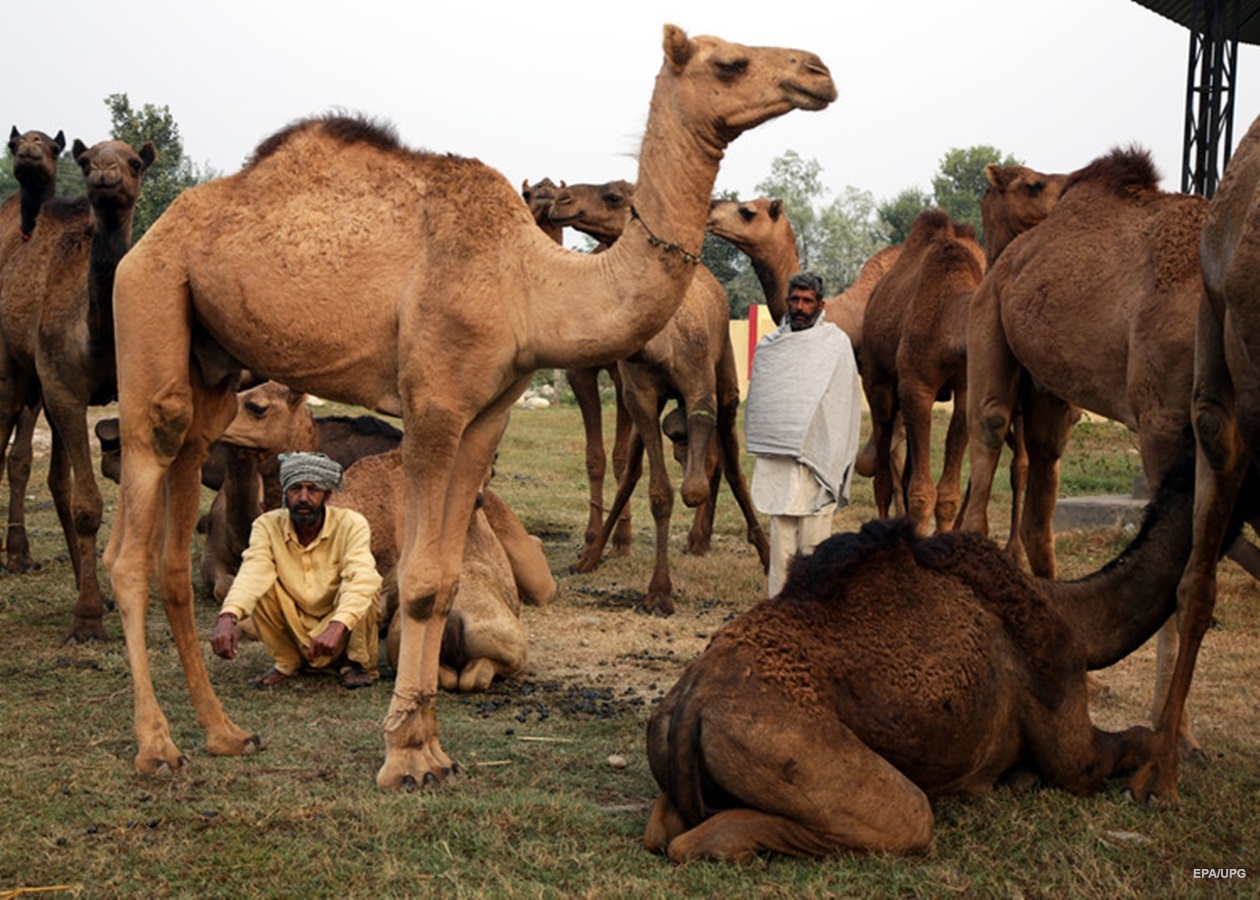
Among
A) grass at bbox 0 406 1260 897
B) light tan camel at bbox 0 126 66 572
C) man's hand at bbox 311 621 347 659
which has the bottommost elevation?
grass at bbox 0 406 1260 897

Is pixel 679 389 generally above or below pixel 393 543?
above

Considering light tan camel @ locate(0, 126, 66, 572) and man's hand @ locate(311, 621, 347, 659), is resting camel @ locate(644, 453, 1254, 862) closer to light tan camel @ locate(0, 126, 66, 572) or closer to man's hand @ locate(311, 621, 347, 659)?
man's hand @ locate(311, 621, 347, 659)

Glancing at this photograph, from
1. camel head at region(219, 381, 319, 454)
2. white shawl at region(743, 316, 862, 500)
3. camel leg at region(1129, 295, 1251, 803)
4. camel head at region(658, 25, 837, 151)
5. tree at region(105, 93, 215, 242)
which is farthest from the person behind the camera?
tree at region(105, 93, 215, 242)

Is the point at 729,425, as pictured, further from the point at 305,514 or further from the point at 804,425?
the point at 305,514

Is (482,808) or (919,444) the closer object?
(482,808)

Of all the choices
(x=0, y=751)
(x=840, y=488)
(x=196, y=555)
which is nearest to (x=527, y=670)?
(x=840, y=488)

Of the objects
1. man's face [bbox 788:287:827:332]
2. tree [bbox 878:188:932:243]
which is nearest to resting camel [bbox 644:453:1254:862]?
man's face [bbox 788:287:827:332]

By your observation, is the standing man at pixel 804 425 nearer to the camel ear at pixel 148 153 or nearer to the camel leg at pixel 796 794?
the camel leg at pixel 796 794

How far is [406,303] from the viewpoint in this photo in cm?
557

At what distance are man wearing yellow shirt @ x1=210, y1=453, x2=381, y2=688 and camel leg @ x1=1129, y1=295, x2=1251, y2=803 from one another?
12.1ft

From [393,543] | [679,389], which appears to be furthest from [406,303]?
[679,389]

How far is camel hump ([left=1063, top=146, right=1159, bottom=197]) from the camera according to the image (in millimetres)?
7676

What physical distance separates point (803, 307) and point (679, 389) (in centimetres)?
252

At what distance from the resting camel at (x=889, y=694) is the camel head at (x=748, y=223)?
6.84 metres
